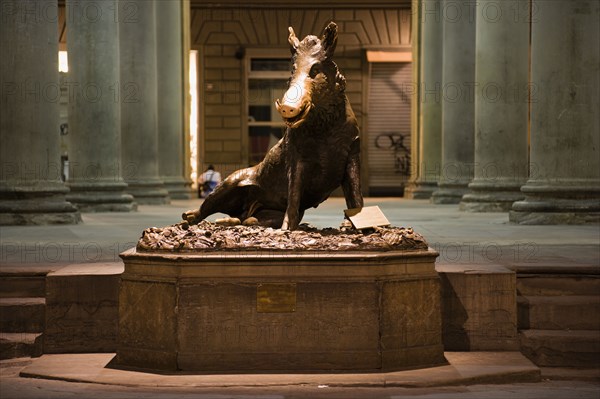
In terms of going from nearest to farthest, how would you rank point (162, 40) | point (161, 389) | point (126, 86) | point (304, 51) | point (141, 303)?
point (161, 389) < point (141, 303) < point (304, 51) < point (126, 86) < point (162, 40)

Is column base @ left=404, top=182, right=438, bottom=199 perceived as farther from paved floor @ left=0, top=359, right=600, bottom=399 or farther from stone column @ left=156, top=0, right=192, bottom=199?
paved floor @ left=0, top=359, right=600, bottom=399

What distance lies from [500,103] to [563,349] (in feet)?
36.3

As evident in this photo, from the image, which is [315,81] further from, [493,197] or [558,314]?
[493,197]

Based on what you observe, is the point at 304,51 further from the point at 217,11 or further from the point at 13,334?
the point at 217,11

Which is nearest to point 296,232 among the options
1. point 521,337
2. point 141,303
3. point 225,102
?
point 141,303

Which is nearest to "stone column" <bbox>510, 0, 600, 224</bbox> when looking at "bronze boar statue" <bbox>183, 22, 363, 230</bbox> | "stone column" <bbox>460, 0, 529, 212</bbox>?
"stone column" <bbox>460, 0, 529, 212</bbox>

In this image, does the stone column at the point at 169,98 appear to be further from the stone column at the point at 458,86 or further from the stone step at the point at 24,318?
the stone step at the point at 24,318

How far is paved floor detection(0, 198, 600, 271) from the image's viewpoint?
9.13m

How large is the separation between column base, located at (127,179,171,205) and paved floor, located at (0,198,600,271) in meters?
4.15

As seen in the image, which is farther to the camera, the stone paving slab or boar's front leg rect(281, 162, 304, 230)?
boar's front leg rect(281, 162, 304, 230)

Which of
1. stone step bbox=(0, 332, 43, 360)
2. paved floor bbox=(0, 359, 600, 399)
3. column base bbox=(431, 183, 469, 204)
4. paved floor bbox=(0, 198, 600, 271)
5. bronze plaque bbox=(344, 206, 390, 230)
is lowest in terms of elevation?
paved floor bbox=(0, 359, 600, 399)

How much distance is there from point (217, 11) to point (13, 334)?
28.1 m

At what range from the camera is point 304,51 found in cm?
782

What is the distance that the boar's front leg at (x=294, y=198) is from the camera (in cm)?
806
